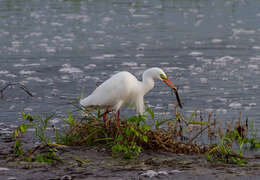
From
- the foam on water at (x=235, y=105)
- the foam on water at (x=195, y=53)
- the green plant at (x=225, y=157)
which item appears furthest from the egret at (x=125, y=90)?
the foam on water at (x=195, y=53)

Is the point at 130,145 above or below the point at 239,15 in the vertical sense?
below

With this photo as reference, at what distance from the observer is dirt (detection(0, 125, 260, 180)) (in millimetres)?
5043

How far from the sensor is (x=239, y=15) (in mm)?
18469

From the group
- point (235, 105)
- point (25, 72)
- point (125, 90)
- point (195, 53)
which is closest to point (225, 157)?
point (125, 90)

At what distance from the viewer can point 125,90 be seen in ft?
22.5

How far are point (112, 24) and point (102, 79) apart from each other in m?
6.79

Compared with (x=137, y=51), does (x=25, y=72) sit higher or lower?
lower

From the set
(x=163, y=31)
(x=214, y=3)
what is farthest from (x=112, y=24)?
(x=214, y=3)

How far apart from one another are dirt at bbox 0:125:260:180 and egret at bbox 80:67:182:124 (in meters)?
1.02

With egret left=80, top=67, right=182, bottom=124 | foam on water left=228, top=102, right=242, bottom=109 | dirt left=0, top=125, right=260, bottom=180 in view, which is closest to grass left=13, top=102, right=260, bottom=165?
dirt left=0, top=125, right=260, bottom=180

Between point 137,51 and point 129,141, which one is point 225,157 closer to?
point 129,141

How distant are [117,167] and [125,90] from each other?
5.59 ft

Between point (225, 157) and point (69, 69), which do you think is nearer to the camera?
point (225, 157)

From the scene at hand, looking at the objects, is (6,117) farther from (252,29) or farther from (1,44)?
(252,29)
